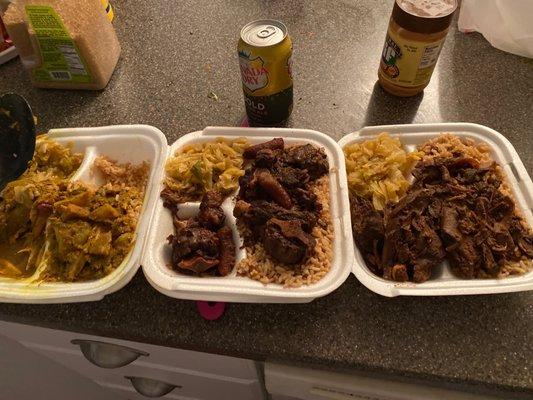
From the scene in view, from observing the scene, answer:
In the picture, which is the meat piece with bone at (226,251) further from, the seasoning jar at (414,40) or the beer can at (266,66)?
the seasoning jar at (414,40)

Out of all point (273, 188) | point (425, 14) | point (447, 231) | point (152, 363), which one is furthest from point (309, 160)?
point (152, 363)

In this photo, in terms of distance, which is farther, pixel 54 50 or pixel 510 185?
pixel 54 50

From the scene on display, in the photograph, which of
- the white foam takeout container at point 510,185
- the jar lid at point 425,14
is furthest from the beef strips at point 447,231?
the jar lid at point 425,14

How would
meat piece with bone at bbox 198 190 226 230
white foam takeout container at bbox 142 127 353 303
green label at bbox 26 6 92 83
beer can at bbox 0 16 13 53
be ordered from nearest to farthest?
1. white foam takeout container at bbox 142 127 353 303
2. meat piece with bone at bbox 198 190 226 230
3. green label at bbox 26 6 92 83
4. beer can at bbox 0 16 13 53

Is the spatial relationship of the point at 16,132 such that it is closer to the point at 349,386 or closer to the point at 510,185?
the point at 349,386

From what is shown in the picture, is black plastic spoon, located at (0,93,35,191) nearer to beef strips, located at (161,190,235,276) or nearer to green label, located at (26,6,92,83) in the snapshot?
green label, located at (26,6,92,83)

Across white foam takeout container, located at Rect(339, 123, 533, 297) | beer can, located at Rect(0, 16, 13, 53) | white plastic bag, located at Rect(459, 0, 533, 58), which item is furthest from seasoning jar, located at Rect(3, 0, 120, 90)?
white plastic bag, located at Rect(459, 0, 533, 58)
